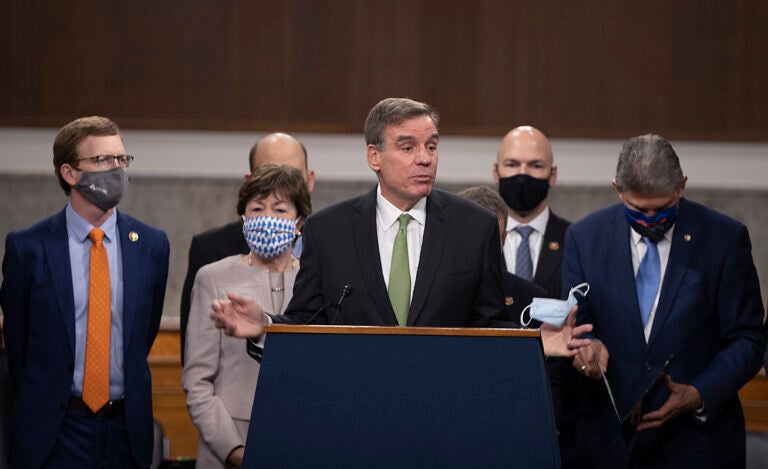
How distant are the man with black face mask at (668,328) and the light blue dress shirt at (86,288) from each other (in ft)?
5.12

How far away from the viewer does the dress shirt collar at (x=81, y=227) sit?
3.92 meters

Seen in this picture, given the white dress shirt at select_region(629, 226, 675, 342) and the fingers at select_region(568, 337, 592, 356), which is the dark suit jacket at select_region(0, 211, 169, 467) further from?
the white dress shirt at select_region(629, 226, 675, 342)

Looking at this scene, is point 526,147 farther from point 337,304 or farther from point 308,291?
point 337,304

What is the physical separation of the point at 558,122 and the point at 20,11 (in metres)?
3.06

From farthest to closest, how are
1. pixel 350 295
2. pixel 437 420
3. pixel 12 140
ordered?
1. pixel 12 140
2. pixel 350 295
3. pixel 437 420

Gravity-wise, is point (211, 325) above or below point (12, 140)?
below

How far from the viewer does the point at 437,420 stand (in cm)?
250

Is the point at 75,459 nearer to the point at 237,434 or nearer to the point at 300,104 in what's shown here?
the point at 237,434

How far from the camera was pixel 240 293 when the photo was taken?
12.9 feet

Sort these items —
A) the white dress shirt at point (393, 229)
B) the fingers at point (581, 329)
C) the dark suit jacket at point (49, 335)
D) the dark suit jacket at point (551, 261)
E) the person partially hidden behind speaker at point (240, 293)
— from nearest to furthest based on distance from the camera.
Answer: the fingers at point (581, 329) < the white dress shirt at point (393, 229) < the dark suit jacket at point (49, 335) < the person partially hidden behind speaker at point (240, 293) < the dark suit jacket at point (551, 261)

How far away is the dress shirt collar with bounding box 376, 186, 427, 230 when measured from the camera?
3357mm

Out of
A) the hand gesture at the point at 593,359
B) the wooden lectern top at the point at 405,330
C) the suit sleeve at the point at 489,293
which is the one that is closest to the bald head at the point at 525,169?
the hand gesture at the point at 593,359

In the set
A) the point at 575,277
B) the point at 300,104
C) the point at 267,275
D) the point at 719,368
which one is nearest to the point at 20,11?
the point at 300,104

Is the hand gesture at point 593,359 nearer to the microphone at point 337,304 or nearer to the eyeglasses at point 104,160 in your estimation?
the microphone at point 337,304
